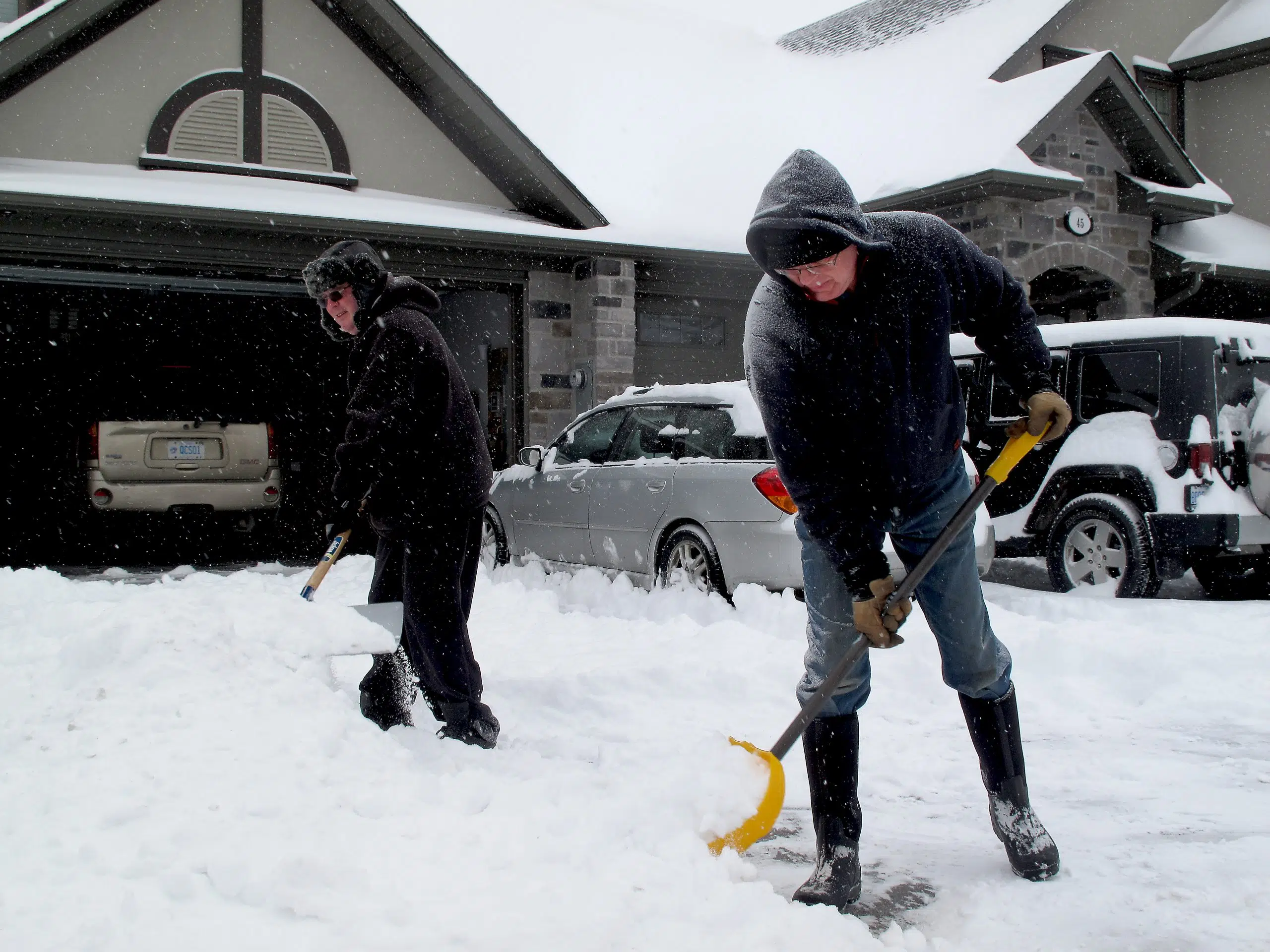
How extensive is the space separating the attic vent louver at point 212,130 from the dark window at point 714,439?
5.92 m

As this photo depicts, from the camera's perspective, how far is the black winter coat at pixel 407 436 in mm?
3748

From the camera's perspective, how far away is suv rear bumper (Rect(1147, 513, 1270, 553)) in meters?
6.71

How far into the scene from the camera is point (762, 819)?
2758 mm

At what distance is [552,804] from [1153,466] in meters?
5.34

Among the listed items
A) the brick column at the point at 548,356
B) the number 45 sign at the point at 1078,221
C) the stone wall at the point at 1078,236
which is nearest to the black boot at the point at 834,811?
the brick column at the point at 548,356

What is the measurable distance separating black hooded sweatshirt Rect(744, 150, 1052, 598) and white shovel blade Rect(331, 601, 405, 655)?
67.4 inches

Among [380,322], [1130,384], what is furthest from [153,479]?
[1130,384]

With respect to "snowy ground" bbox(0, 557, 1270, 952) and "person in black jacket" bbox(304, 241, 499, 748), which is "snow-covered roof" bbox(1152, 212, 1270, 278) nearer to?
"snowy ground" bbox(0, 557, 1270, 952)

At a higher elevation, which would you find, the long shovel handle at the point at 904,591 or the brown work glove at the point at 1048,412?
the brown work glove at the point at 1048,412

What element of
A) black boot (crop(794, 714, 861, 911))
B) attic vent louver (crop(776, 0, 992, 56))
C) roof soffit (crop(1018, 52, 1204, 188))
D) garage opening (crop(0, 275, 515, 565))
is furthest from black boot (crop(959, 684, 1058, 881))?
attic vent louver (crop(776, 0, 992, 56))

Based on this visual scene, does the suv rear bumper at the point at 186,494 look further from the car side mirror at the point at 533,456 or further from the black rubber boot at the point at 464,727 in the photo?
the black rubber boot at the point at 464,727

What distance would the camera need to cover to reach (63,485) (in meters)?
12.8

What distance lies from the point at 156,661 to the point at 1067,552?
235 inches

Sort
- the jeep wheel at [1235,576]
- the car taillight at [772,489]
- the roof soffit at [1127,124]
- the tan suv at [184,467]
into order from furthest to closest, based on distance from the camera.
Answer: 1. the roof soffit at [1127,124]
2. the tan suv at [184,467]
3. the jeep wheel at [1235,576]
4. the car taillight at [772,489]
